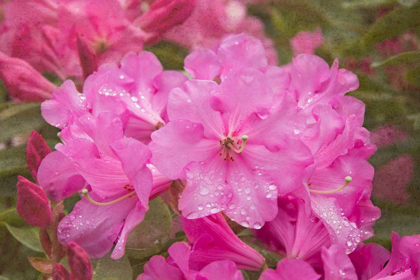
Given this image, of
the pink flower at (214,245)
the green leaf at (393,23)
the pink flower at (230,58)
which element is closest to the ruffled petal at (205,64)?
the pink flower at (230,58)

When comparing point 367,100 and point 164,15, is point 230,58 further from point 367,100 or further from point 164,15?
point 367,100

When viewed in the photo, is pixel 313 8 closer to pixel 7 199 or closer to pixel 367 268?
pixel 367 268

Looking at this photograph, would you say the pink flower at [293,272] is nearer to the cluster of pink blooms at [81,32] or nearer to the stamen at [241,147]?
the stamen at [241,147]

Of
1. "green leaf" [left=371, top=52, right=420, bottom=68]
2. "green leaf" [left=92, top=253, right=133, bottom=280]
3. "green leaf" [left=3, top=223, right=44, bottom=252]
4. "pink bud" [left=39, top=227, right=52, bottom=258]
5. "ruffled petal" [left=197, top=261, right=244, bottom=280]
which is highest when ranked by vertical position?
"green leaf" [left=371, top=52, right=420, bottom=68]

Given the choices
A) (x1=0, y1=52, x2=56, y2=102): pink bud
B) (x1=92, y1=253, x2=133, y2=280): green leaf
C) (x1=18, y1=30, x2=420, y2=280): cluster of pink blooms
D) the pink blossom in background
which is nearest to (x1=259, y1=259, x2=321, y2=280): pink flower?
(x1=18, y1=30, x2=420, y2=280): cluster of pink blooms

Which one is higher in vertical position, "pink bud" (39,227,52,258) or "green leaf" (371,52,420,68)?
"green leaf" (371,52,420,68)

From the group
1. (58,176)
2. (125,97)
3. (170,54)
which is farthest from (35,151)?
(170,54)

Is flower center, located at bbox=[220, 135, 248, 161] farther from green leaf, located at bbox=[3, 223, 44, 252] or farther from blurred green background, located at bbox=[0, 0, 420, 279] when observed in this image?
green leaf, located at bbox=[3, 223, 44, 252]
